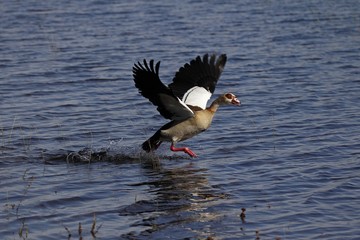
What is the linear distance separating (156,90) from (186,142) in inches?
80.5

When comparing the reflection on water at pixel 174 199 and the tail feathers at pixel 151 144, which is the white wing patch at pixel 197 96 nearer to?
the tail feathers at pixel 151 144

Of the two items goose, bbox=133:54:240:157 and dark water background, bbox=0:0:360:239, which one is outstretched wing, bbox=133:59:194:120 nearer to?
goose, bbox=133:54:240:157

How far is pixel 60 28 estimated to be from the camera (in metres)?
20.2

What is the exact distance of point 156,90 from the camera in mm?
9750

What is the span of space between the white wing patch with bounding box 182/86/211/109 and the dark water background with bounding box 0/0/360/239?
56 cm

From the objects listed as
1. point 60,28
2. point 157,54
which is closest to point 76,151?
point 157,54

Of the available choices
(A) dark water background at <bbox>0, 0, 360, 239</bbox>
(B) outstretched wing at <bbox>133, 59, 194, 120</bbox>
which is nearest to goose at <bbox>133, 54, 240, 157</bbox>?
(B) outstretched wing at <bbox>133, 59, 194, 120</bbox>

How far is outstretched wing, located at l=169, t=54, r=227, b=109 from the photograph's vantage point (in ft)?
36.8

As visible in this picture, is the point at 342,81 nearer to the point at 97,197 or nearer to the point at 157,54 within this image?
the point at 157,54

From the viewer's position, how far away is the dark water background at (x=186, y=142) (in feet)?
26.3

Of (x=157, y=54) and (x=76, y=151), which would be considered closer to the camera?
(x=76, y=151)

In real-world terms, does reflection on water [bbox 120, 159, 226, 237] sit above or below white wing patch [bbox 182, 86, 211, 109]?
below

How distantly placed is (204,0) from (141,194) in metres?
15.3

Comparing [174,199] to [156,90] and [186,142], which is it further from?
[186,142]
